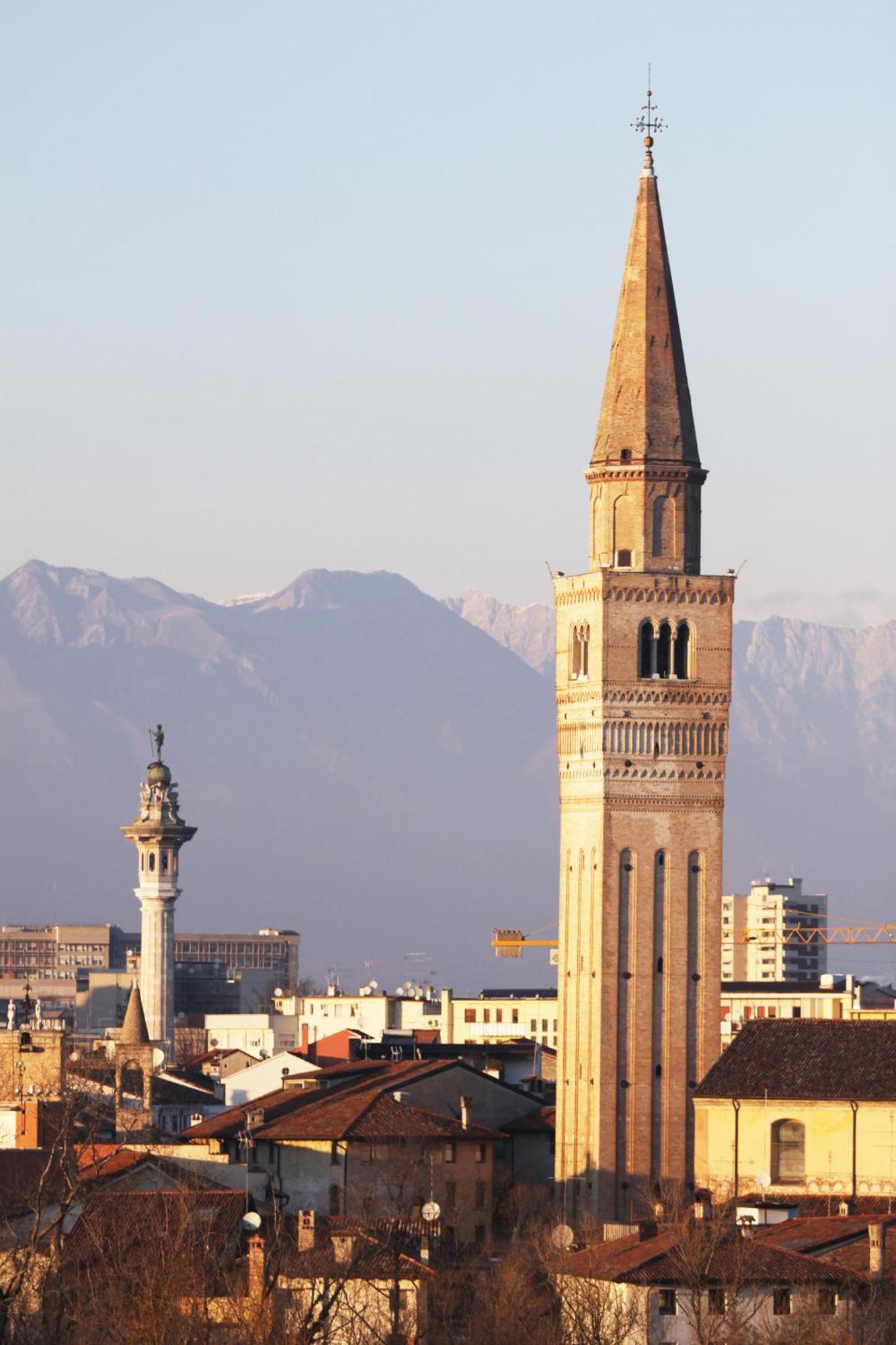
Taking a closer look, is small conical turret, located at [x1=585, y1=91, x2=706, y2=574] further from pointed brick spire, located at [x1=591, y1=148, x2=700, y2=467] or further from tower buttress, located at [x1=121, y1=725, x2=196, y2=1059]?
tower buttress, located at [x1=121, y1=725, x2=196, y2=1059]

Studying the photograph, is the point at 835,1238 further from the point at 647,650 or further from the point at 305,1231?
the point at 647,650

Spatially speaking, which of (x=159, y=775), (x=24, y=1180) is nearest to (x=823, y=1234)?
(x=24, y=1180)

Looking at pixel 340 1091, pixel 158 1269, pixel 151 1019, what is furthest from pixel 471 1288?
pixel 151 1019

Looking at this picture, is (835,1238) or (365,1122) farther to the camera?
(365,1122)

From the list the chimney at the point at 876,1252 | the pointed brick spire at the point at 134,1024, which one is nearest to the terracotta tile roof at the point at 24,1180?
the chimney at the point at 876,1252

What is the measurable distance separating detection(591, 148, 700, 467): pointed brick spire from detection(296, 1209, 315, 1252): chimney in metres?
34.6

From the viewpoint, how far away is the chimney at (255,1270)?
59438 millimetres

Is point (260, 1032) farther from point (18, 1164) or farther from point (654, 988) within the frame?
point (18, 1164)

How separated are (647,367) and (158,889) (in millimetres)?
80179

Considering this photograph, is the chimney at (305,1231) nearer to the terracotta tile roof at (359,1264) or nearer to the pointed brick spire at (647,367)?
the terracotta tile roof at (359,1264)

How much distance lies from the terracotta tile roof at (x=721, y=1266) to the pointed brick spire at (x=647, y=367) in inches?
1453

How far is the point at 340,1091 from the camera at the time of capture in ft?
305

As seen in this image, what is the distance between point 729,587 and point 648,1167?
14.5 metres

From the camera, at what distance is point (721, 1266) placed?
62.5m
